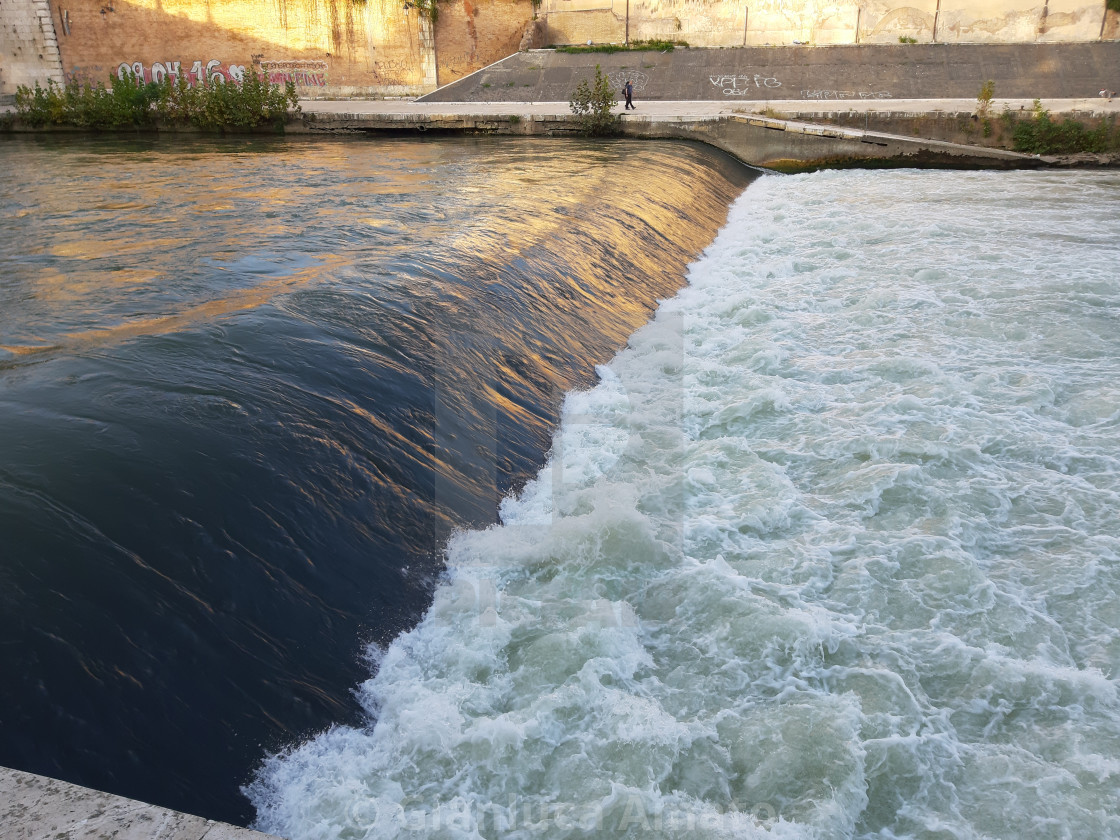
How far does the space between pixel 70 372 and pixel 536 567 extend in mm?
3142

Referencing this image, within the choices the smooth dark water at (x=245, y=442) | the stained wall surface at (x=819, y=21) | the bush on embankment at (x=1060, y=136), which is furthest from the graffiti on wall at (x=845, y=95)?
the smooth dark water at (x=245, y=442)

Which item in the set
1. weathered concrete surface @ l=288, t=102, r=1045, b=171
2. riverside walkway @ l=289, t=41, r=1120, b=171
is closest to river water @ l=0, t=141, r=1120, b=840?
weathered concrete surface @ l=288, t=102, r=1045, b=171

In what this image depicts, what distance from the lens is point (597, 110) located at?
20203 millimetres

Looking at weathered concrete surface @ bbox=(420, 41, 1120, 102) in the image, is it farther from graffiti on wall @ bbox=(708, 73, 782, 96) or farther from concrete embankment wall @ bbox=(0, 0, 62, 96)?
concrete embankment wall @ bbox=(0, 0, 62, 96)

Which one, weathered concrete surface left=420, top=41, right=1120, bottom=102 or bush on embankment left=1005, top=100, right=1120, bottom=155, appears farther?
weathered concrete surface left=420, top=41, right=1120, bottom=102

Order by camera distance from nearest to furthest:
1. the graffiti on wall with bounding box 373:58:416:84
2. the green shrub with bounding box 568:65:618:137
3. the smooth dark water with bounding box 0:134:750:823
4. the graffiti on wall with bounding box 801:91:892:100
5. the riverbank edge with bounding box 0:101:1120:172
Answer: the smooth dark water with bounding box 0:134:750:823 < the riverbank edge with bounding box 0:101:1120:172 < the green shrub with bounding box 568:65:618:137 < the graffiti on wall with bounding box 801:91:892:100 < the graffiti on wall with bounding box 373:58:416:84

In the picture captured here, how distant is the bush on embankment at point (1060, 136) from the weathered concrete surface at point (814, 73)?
562 cm

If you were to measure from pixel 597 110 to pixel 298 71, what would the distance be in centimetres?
1407

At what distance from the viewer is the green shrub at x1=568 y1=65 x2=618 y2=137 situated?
66.1ft

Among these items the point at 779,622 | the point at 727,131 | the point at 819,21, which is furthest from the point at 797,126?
the point at 779,622

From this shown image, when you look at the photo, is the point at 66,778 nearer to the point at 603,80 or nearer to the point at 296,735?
the point at 296,735

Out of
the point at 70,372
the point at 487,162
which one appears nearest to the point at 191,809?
the point at 70,372

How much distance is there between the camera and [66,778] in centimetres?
289

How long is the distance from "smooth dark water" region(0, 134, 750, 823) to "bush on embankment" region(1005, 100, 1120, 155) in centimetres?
1180
